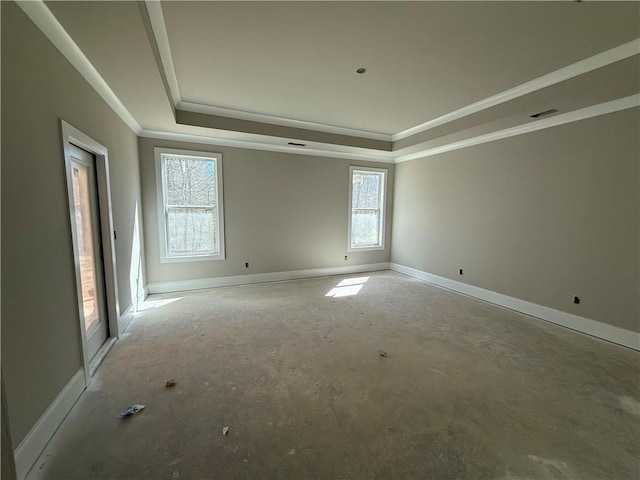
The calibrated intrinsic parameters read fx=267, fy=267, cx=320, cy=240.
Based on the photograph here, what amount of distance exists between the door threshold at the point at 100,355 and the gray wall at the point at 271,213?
68.2 inches

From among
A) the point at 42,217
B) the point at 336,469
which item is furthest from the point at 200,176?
the point at 336,469

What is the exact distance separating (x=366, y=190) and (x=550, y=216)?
10.9 feet

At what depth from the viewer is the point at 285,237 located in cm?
526

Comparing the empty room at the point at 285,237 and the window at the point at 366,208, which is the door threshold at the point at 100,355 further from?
the window at the point at 366,208

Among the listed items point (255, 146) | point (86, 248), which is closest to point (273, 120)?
point (255, 146)

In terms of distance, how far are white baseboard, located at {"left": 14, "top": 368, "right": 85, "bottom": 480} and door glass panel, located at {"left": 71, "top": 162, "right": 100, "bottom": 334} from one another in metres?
0.66

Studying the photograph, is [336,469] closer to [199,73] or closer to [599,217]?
[199,73]

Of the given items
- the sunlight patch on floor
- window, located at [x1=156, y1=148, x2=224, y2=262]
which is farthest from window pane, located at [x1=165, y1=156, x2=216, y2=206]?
the sunlight patch on floor

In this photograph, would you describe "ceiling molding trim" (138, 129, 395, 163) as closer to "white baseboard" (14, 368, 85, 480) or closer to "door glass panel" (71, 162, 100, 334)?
"door glass panel" (71, 162, 100, 334)

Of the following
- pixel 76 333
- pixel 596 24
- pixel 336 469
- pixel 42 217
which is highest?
pixel 596 24

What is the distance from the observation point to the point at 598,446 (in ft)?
5.44

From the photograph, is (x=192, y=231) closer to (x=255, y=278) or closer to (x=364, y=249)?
(x=255, y=278)

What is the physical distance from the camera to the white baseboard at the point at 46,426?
1405 millimetres

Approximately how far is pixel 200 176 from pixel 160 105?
158cm
